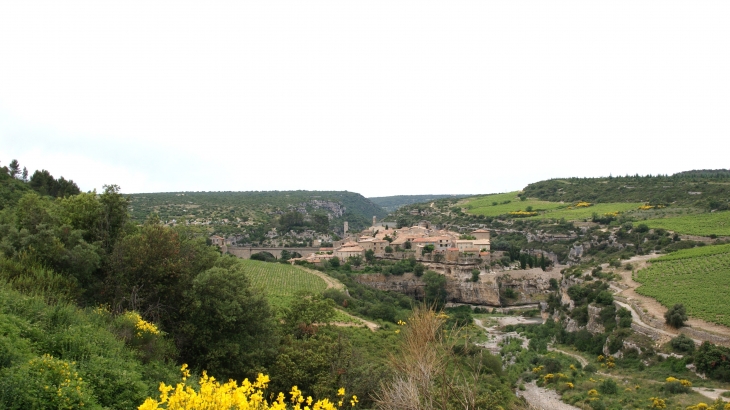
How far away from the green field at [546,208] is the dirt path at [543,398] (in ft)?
189

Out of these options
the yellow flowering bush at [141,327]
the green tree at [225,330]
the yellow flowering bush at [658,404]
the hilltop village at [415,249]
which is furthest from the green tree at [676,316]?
the hilltop village at [415,249]

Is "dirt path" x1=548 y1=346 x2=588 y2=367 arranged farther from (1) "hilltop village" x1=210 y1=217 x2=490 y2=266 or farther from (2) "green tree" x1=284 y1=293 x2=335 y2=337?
(1) "hilltop village" x1=210 y1=217 x2=490 y2=266

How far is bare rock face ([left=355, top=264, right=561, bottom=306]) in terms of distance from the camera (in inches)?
2130

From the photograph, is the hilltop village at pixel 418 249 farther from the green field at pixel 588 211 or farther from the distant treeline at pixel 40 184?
the distant treeline at pixel 40 184

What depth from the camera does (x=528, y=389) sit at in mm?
23797

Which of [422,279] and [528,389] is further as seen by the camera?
[422,279]

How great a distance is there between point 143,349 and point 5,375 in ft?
16.4

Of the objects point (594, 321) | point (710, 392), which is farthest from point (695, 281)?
point (710, 392)

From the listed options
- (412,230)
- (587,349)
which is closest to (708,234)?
(587,349)

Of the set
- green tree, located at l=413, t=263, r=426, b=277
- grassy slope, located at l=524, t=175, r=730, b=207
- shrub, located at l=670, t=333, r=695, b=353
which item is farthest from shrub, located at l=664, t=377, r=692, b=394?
grassy slope, located at l=524, t=175, r=730, b=207

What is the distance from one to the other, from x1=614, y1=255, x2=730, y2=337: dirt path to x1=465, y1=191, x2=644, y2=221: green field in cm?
3174

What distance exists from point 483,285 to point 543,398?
32.8m

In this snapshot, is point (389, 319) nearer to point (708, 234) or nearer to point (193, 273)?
point (193, 273)

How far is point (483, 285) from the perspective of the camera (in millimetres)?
54312
